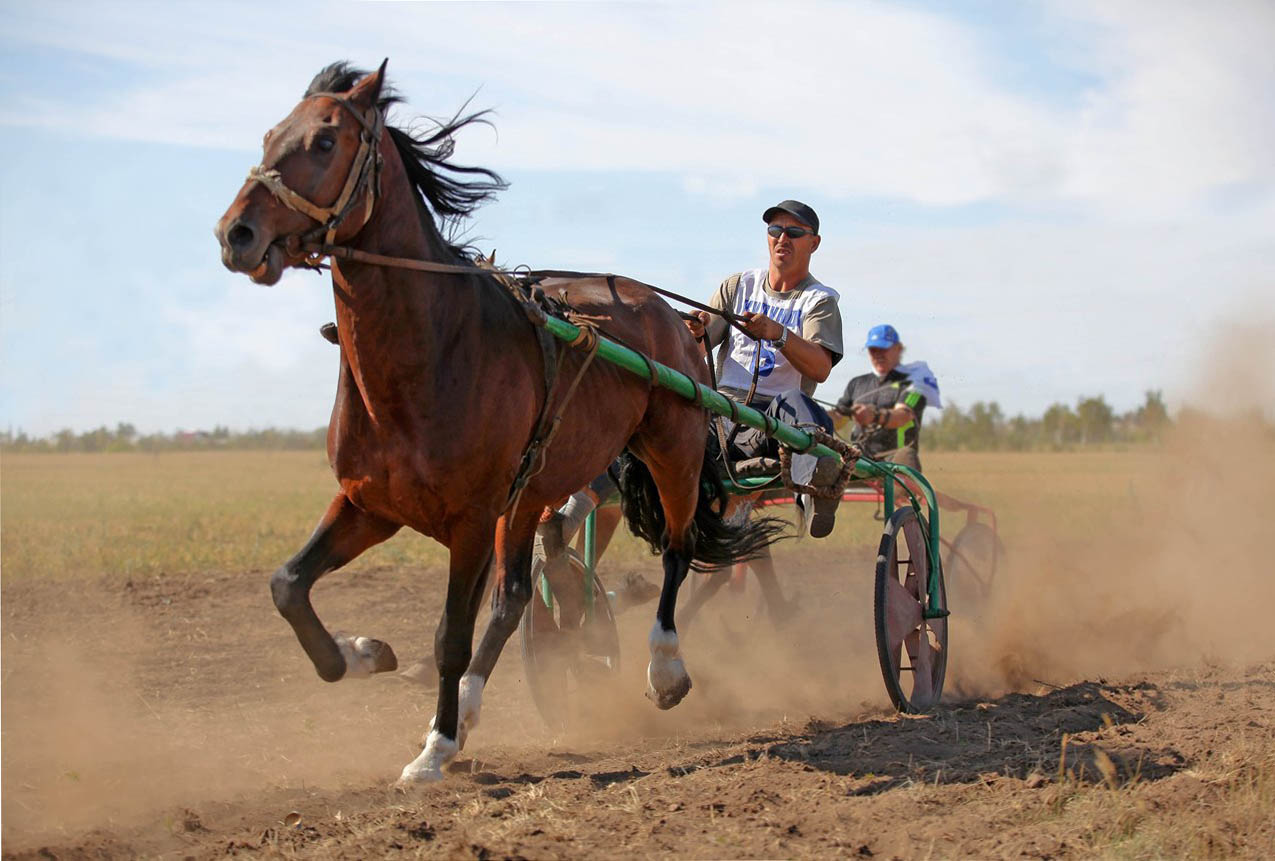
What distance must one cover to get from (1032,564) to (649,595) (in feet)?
14.0

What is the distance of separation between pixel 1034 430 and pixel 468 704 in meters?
53.1

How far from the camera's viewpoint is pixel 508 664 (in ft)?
29.1

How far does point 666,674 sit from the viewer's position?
6145 millimetres

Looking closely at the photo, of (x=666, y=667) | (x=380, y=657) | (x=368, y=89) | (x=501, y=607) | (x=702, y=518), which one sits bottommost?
(x=666, y=667)

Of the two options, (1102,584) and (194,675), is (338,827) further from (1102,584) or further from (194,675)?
(1102,584)

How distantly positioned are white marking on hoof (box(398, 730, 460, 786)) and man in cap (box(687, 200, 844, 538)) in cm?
242

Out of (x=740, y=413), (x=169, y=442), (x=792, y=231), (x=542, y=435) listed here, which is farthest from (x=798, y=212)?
(x=169, y=442)

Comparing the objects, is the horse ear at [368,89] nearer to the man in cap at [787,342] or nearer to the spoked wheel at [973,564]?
the man in cap at [787,342]

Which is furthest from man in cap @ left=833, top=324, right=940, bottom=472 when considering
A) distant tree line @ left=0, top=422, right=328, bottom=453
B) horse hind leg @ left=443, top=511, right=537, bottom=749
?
distant tree line @ left=0, top=422, right=328, bottom=453

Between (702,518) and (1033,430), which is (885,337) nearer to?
(702,518)

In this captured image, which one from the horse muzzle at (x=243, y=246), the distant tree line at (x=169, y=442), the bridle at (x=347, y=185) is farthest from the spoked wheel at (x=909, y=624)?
the distant tree line at (x=169, y=442)

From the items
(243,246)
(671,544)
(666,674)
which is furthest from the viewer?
(671,544)

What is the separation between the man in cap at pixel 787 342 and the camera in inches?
257

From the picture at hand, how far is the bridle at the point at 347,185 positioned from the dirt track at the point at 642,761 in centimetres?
196
